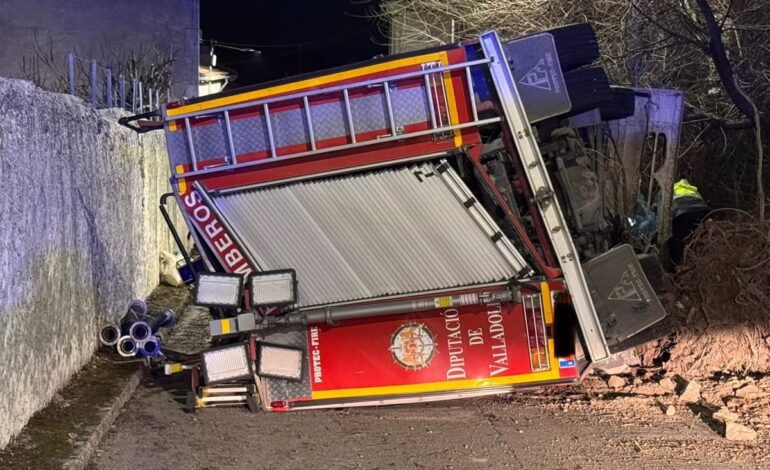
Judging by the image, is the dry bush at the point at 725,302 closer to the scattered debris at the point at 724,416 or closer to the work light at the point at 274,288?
the scattered debris at the point at 724,416

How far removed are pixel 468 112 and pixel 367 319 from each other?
168 cm

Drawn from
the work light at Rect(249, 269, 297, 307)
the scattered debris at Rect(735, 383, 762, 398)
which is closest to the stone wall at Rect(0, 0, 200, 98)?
the work light at Rect(249, 269, 297, 307)

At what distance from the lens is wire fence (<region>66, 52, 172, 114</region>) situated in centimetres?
1015

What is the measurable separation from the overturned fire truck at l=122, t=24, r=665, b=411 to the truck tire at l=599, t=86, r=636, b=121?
1.65ft

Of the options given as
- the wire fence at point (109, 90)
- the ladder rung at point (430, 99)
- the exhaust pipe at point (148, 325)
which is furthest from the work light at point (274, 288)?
the wire fence at point (109, 90)

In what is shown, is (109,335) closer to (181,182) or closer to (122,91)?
(181,182)

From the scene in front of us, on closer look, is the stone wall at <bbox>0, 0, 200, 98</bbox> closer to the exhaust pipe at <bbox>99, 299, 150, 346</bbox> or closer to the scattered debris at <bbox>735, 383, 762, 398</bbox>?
the exhaust pipe at <bbox>99, 299, 150, 346</bbox>

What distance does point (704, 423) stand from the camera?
605 cm

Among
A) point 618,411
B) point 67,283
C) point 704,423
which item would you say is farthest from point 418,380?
point 67,283

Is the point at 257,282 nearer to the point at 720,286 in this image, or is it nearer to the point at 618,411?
the point at 618,411

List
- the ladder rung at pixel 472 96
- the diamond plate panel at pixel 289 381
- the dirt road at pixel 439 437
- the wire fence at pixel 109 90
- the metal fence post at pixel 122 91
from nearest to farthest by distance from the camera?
1. the dirt road at pixel 439 437
2. the ladder rung at pixel 472 96
3. the diamond plate panel at pixel 289 381
4. the wire fence at pixel 109 90
5. the metal fence post at pixel 122 91

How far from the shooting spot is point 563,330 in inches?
230

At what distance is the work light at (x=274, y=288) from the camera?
5742mm

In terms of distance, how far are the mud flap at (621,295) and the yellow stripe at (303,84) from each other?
1925 mm
